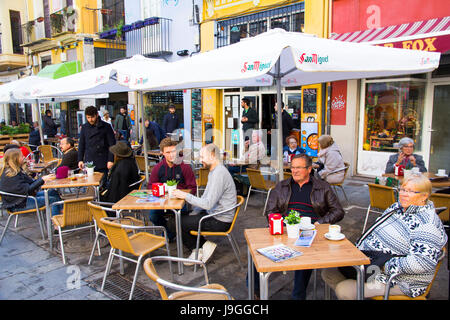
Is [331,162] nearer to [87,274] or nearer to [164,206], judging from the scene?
[164,206]

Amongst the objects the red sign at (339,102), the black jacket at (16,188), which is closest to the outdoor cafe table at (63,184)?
the black jacket at (16,188)

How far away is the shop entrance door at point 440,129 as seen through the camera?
7.78 metres

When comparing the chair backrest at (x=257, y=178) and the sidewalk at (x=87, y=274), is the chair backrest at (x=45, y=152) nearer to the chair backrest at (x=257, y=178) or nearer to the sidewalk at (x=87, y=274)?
the sidewalk at (x=87, y=274)

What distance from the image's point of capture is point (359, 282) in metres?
2.62

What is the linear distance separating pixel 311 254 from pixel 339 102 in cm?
709

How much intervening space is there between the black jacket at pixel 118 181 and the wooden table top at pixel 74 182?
356 millimetres

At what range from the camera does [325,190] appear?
12.0ft

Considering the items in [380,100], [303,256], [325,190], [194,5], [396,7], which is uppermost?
[194,5]

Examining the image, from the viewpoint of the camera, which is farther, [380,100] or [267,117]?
[267,117]

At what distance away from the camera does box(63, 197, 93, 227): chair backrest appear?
4441 mm

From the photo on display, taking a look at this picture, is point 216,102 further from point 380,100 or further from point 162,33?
point 380,100

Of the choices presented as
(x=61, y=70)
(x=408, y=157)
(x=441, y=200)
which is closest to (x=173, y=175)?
(x=441, y=200)
